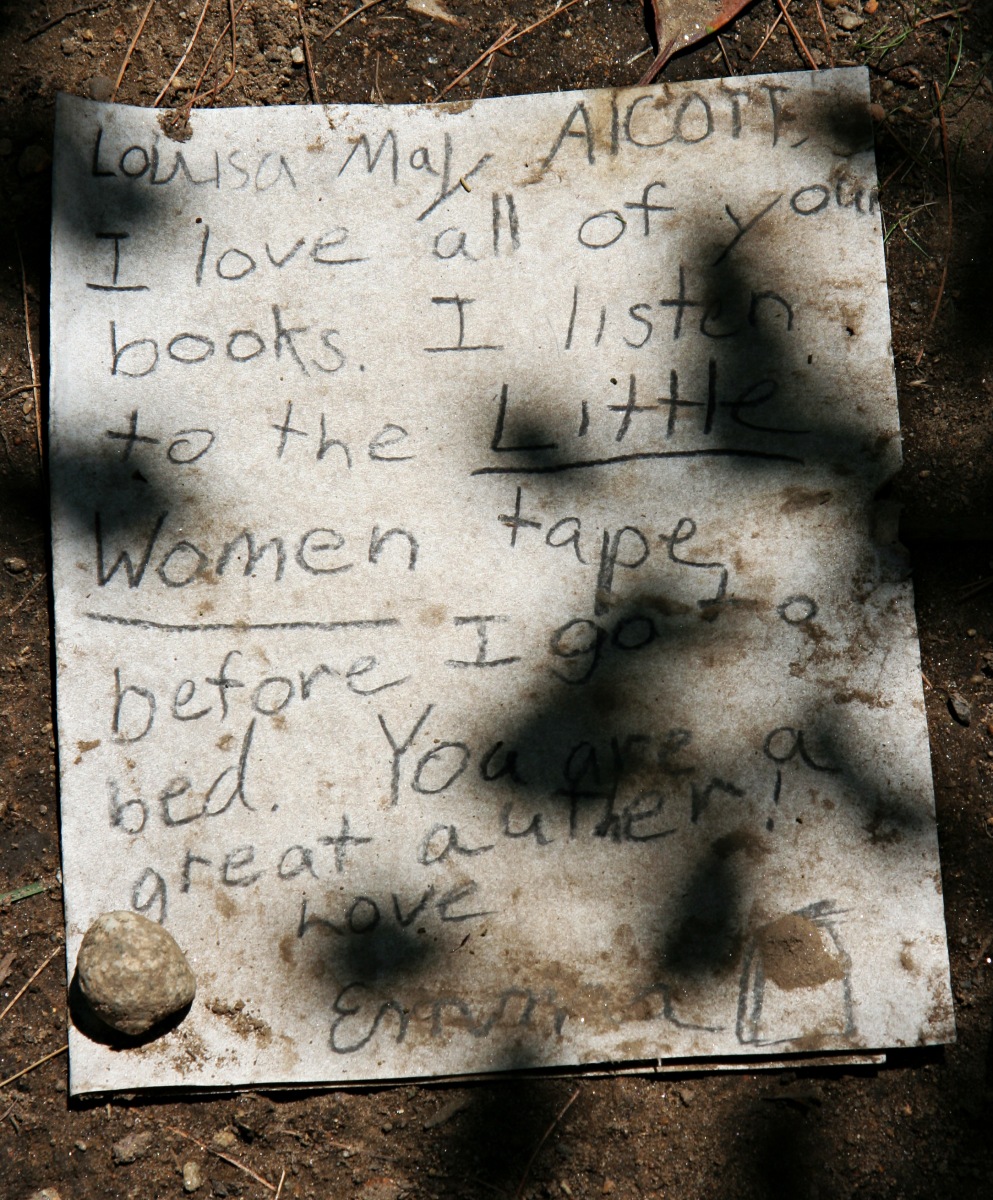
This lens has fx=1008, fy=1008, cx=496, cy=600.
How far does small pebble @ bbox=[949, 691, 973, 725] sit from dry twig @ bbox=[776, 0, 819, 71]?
1007 mm

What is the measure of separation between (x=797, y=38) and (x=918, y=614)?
0.94 metres

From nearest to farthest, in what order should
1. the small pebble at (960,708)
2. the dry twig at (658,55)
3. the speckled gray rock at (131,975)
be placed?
the speckled gray rock at (131,975) → the small pebble at (960,708) → the dry twig at (658,55)

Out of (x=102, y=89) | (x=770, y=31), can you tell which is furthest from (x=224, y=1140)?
(x=770, y=31)

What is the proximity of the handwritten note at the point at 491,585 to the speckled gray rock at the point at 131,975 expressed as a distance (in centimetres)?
5

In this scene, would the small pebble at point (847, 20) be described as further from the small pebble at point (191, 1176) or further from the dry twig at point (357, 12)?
the small pebble at point (191, 1176)

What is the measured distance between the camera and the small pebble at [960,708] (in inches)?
58.7

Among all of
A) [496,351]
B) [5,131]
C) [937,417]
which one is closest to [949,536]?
[937,417]

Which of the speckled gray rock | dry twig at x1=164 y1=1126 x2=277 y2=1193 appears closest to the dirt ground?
dry twig at x1=164 y1=1126 x2=277 y2=1193

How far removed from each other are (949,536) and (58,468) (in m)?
1.36

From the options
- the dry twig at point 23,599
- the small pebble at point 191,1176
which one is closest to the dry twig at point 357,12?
the dry twig at point 23,599

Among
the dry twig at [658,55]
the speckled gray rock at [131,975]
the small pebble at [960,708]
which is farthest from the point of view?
the dry twig at [658,55]

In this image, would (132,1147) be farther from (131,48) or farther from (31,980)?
(131,48)

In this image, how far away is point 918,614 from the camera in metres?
1.52

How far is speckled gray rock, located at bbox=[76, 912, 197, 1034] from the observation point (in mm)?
1388
